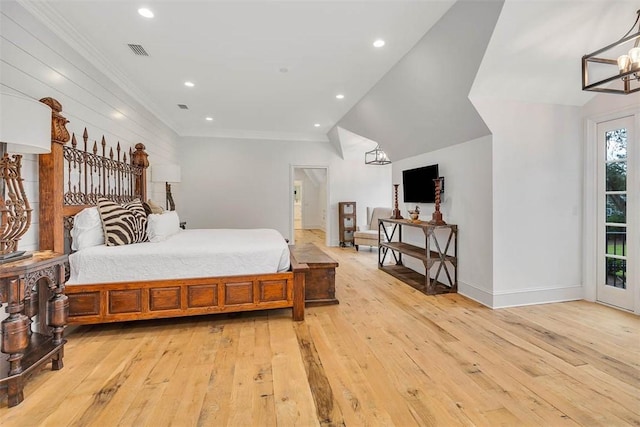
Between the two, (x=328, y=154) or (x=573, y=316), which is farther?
(x=328, y=154)

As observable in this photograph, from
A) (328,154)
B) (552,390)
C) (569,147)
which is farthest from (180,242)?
(328,154)

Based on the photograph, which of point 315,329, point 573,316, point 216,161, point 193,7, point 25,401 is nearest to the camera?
point 25,401

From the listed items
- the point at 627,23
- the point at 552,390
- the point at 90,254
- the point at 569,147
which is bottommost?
the point at 552,390

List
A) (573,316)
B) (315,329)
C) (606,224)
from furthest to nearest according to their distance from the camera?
(606,224) → (573,316) → (315,329)

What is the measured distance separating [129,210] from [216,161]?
149 inches

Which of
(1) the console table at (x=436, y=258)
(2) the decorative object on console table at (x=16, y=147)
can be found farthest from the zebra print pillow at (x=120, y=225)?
(1) the console table at (x=436, y=258)

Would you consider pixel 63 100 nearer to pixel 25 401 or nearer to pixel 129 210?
pixel 129 210

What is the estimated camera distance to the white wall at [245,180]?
21.4ft

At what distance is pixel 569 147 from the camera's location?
10.9 feet

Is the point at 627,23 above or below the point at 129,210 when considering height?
above

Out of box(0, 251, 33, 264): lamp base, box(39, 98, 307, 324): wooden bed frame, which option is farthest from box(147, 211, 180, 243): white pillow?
box(0, 251, 33, 264): lamp base

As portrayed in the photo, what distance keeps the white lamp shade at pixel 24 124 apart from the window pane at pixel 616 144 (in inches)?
194

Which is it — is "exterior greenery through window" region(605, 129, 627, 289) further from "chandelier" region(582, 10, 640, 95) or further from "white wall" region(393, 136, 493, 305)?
"white wall" region(393, 136, 493, 305)

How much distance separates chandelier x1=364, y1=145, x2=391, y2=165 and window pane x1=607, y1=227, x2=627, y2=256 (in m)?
3.82
